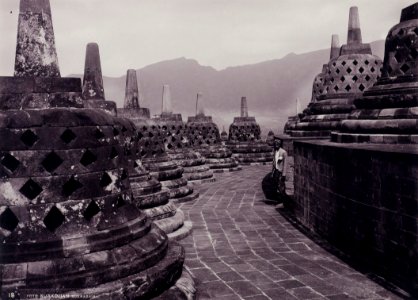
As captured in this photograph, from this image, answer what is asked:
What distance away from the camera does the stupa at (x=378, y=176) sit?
171 inches

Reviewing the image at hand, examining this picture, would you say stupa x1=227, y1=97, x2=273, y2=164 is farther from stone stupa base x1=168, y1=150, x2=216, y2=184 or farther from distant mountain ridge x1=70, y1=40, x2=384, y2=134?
distant mountain ridge x1=70, y1=40, x2=384, y2=134

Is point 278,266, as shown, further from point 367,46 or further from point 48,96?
point 367,46

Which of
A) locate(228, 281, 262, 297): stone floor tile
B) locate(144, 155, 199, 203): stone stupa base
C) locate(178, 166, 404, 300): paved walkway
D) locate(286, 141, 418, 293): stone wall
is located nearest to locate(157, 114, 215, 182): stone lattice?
locate(144, 155, 199, 203): stone stupa base

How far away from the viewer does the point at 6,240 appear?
3197 mm

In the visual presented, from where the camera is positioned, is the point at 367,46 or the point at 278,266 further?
the point at 367,46

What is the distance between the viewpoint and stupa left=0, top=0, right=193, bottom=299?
3148mm

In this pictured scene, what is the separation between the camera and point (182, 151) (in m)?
13.0

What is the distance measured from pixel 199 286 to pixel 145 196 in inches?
103

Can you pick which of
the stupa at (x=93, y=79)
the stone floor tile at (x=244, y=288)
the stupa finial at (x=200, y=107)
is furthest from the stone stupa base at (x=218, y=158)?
the stone floor tile at (x=244, y=288)

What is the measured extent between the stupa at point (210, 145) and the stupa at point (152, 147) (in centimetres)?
618

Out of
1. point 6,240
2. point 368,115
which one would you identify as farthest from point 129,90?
point 6,240

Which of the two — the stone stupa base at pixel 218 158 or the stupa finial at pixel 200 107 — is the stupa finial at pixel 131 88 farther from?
the stupa finial at pixel 200 107

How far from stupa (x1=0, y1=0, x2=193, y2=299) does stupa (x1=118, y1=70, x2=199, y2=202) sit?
17.6 feet

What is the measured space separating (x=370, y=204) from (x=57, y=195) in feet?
11.4
